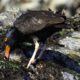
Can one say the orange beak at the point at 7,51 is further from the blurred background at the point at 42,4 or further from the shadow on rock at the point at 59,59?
the blurred background at the point at 42,4

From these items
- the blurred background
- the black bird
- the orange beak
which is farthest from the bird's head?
the blurred background

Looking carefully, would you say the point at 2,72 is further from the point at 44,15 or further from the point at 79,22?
the point at 79,22

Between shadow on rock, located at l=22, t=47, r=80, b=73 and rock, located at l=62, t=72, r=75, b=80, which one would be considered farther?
shadow on rock, located at l=22, t=47, r=80, b=73

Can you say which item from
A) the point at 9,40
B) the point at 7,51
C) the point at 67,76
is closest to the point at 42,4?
the point at 9,40

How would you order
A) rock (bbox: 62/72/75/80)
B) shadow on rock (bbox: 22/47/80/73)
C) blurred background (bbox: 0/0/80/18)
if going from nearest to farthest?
1. rock (bbox: 62/72/75/80)
2. shadow on rock (bbox: 22/47/80/73)
3. blurred background (bbox: 0/0/80/18)

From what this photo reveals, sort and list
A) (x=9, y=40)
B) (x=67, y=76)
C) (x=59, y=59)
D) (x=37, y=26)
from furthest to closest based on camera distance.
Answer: (x=9, y=40) < (x=59, y=59) < (x=37, y=26) < (x=67, y=76)

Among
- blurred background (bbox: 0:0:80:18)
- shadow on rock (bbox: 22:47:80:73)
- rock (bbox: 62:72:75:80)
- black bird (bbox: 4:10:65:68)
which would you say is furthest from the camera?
blurred background (bbox: 0:0:80:18)

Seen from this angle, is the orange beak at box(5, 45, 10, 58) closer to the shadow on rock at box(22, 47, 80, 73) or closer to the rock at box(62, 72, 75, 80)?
the shadow on rock at box(22, 47, 80, 73)

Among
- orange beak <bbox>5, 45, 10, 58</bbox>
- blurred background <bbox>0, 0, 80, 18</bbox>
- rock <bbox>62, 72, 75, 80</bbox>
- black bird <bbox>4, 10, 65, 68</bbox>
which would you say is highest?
black bird <bbox>4, 10, 65, 68</bbox>

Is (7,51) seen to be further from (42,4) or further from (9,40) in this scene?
(42,4)

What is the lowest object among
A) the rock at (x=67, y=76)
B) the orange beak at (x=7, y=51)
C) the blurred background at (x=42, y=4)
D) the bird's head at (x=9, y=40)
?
the blurred background at (x=42, y=4)

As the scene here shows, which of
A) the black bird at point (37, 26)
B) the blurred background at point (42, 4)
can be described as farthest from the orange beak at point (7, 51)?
the blurred background at point (42, 4)
